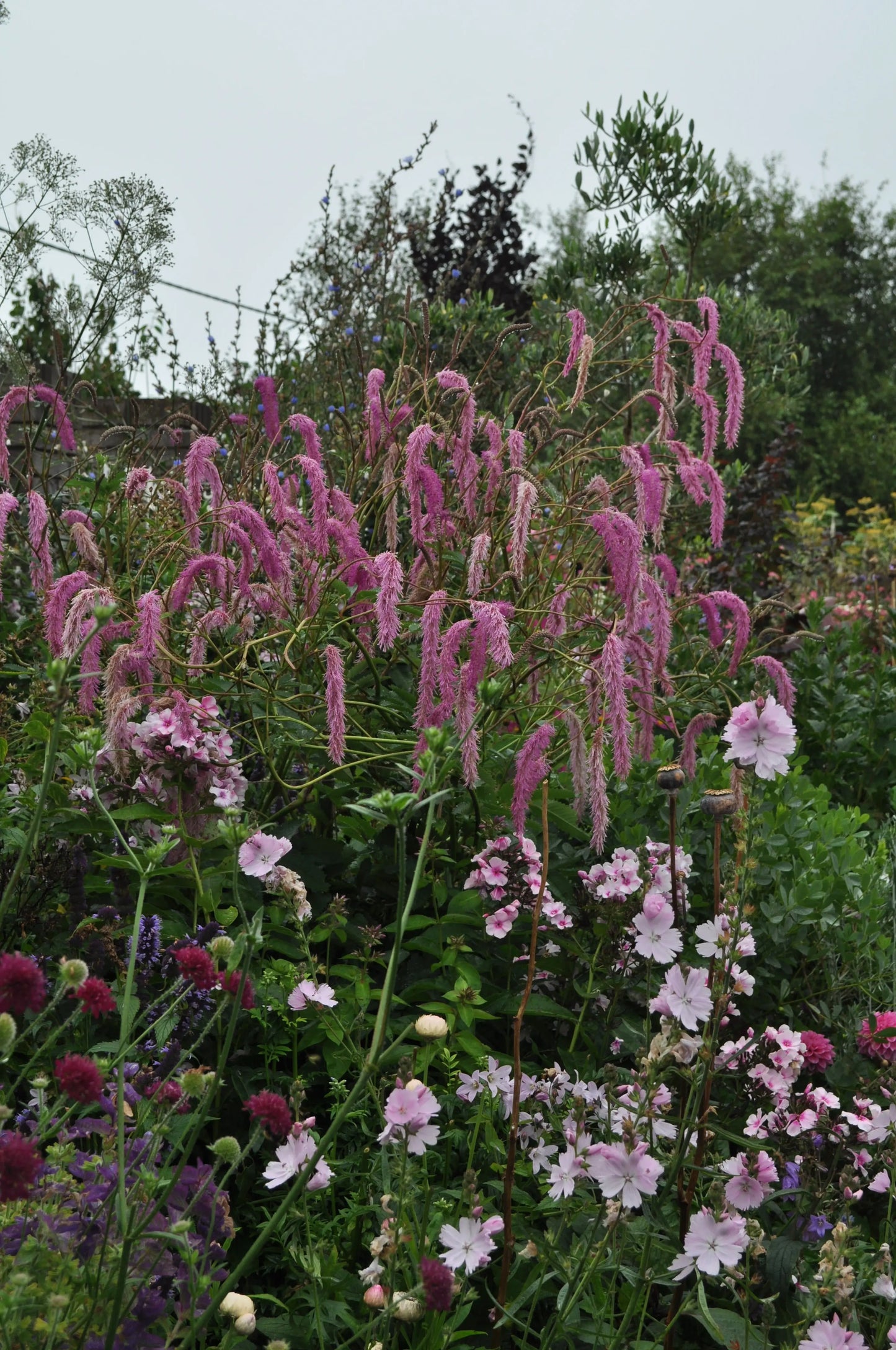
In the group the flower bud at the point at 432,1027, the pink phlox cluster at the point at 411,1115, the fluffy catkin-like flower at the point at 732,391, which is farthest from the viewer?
the fluffy catkin-like flower at the point at 732,391

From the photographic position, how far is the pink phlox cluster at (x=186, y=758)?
232 cm

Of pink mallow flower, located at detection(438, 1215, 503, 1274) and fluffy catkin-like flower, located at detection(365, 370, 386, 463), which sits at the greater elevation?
fluffy catkin-like flower, located at detection(365, 370, 386, 463)

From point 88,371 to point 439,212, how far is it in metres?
3.11

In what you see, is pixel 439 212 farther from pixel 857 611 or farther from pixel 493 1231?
pixel 493 1231

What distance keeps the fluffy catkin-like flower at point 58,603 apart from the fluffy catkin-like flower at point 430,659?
0.67m

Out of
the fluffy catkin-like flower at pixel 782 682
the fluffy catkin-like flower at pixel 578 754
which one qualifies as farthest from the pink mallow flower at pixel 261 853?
the fluffy catkin-like flower at pixel 782 682

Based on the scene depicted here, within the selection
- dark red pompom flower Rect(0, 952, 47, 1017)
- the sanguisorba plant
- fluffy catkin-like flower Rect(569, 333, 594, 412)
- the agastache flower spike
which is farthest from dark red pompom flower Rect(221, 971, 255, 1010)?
fluffy catkin-like flower Rect(569, 333, 594, 412)

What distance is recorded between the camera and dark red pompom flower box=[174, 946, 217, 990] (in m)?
1.38

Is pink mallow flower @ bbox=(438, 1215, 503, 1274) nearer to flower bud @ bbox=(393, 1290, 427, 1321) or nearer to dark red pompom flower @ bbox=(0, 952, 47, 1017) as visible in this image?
flower bud @ bbox=(393, 1290, 427, 1321)

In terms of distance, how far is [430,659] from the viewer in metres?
2.08

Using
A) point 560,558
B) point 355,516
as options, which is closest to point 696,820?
point 560,558

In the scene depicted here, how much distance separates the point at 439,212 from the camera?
22.5 ft

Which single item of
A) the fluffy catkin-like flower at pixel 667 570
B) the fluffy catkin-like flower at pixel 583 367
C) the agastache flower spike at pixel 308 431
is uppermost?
the fluffy catkin-like flower at pixel 583 367

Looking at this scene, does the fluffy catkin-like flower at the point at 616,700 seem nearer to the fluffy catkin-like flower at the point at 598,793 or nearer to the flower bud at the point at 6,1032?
the fluffy catkin-like flower at the point at 598,793
